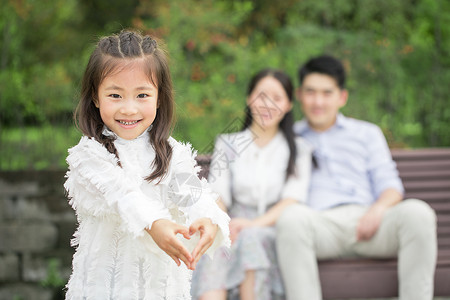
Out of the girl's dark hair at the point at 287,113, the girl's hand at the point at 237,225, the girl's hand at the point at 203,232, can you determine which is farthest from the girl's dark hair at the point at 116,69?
the girl's dark hair at the point at 287,113

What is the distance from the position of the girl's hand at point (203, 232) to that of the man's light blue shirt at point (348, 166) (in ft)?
5.87

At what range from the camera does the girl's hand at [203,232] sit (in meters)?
1.44

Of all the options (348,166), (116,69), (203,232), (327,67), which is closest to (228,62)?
(327,67)

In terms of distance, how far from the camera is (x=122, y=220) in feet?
5.07

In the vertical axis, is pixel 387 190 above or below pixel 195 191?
above

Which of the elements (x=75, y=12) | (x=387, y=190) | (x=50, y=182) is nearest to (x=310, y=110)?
(x=387, y=190)

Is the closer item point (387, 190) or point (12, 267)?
point (387, 190)

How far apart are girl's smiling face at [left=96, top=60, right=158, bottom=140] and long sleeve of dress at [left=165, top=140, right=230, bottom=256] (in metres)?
0.14

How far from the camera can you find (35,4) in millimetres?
4301

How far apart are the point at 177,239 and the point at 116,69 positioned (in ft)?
1.53

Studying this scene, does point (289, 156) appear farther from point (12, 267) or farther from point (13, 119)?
point (13, 119)

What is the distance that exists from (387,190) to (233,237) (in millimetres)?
875

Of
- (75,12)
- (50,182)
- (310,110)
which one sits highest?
(75,12)

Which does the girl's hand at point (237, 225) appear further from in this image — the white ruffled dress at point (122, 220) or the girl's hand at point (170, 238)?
the girl's hand at point (170, 238)
